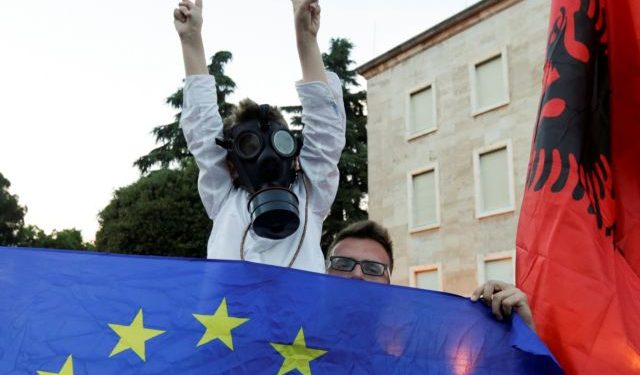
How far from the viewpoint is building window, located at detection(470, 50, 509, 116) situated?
60.1 ft

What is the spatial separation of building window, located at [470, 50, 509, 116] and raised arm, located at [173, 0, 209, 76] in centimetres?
1574

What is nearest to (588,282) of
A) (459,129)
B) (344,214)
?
(459,129)

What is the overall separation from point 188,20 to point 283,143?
703mm

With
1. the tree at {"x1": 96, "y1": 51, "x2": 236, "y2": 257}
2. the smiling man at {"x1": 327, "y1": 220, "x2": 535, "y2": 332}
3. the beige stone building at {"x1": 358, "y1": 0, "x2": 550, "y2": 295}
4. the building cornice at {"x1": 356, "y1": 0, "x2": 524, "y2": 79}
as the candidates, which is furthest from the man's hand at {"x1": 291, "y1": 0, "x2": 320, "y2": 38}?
the tree at {"x1": 96, "y1": 51, "x2": 236, "y2": 257}

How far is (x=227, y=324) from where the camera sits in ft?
8.25

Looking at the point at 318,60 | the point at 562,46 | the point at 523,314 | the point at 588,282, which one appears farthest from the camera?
the point at 562,46

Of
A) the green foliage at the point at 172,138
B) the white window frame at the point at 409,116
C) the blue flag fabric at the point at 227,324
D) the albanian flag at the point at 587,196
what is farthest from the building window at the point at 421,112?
the blue flag fabric at the point at 227,324

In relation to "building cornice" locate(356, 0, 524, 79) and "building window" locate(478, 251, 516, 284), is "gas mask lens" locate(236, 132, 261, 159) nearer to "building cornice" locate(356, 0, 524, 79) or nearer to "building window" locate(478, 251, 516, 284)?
"building window" locate(478, 251, 516, 284)

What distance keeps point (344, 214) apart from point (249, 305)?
24.8 m

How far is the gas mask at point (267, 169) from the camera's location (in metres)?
2.85

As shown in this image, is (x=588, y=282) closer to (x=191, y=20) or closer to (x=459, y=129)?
(x=191, y=20)

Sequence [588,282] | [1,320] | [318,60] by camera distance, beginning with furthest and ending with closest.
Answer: [318,60], [588,282], [1,320]

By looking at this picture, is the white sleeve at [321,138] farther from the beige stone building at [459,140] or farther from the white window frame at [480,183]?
the white window frame at [480,183]

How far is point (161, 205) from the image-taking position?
22.0m
